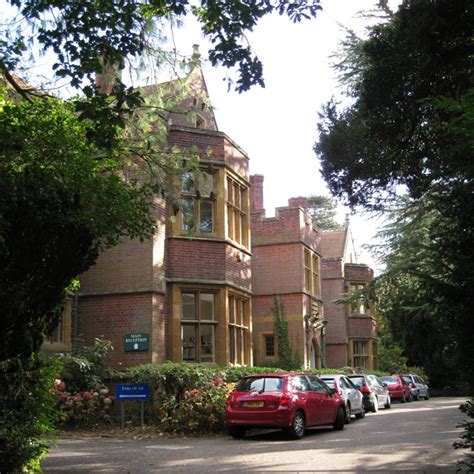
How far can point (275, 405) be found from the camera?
13.6 meters

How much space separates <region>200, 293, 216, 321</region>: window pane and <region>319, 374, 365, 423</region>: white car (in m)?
3.72

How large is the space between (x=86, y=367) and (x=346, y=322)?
25.1 metres

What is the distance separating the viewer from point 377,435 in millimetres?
14398

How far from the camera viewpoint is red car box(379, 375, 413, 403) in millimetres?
32469

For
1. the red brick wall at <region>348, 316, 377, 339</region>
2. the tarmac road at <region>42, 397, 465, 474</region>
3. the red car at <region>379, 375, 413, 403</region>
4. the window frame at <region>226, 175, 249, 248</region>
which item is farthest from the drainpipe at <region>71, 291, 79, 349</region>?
the red brick wall at <region>348, 316, 377, 339</region>

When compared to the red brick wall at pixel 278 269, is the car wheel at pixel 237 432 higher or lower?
lower

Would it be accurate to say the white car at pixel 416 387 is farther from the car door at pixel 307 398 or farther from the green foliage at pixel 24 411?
the green foliage at pixel 24 411

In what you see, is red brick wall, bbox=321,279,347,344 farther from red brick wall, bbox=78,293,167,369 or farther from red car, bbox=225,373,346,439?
red car, bbox=225,373,346,439

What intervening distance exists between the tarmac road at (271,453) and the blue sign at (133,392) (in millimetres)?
1366

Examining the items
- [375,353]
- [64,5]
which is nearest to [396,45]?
[64,5]

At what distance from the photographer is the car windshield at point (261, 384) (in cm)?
1408

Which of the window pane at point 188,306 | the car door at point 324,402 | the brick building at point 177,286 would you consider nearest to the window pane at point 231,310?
the brick building at point 177,286

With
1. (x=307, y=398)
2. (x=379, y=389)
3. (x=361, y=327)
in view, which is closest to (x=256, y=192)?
(x=379, y=389)

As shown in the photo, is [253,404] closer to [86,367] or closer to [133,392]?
[133,392]
